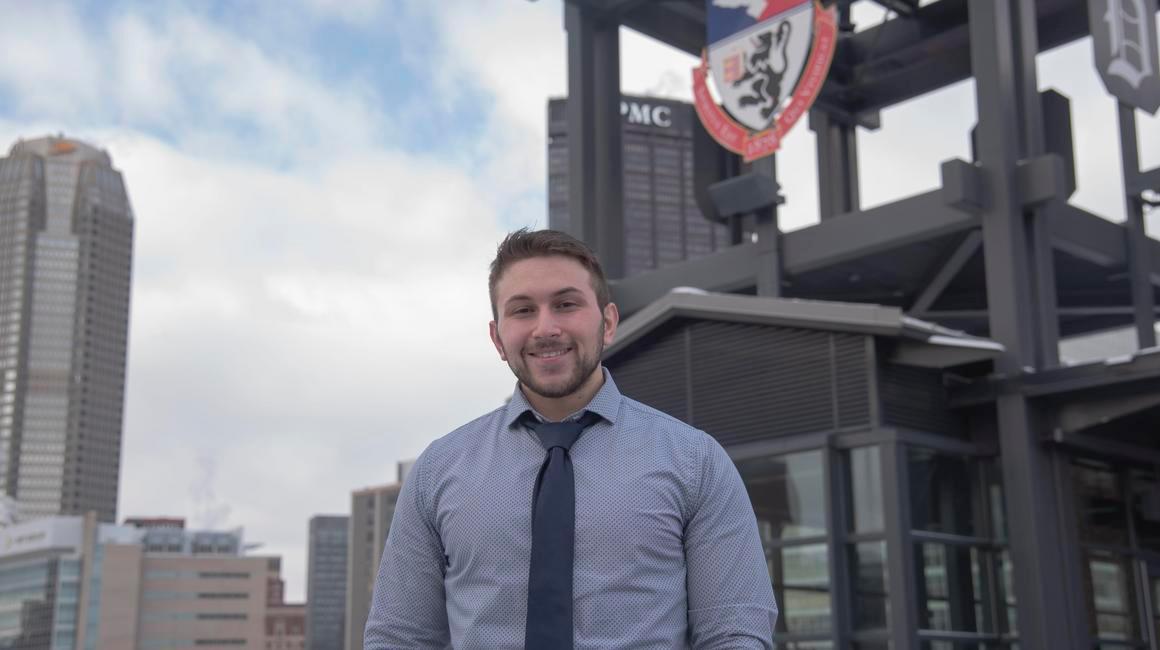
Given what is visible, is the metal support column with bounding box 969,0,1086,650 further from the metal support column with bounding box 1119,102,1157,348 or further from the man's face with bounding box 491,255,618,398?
the man's face with bounding box 491,255,618,398

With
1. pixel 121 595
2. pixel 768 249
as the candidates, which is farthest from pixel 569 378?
pixel 121 595

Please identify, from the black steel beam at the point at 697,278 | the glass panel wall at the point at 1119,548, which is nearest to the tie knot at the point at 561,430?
the glass panel wall at the point at 1119,548

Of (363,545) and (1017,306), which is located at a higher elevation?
(363,545)

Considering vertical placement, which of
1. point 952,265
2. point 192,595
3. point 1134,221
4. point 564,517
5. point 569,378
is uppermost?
point 192,595

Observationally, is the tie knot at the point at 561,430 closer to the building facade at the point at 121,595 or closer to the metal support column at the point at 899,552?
the metal support column at the point at 899,552

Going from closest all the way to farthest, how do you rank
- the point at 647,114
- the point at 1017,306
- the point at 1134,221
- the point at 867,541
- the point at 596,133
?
1. the point at 867,541
2. the point at 1017,306
3. the point at 1134,221
4. the point at 596,133
5. the point at 647,114

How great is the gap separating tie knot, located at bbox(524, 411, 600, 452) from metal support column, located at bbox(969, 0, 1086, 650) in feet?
42.1

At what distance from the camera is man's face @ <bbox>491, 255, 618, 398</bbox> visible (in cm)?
291

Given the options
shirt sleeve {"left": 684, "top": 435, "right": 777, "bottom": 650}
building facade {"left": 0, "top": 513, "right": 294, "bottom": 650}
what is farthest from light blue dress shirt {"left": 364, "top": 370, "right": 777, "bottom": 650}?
building facade {"left": 0, "top": 513, "right": 294, "bottom": 650}

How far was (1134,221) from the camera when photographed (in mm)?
18703

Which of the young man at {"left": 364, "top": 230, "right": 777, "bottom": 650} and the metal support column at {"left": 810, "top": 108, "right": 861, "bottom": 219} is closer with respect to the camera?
the young man at {"left": 364, "top": 230, "right": 777, "bottom": 650}

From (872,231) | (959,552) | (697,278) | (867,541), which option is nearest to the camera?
(867,541)

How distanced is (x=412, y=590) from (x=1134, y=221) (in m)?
17.7

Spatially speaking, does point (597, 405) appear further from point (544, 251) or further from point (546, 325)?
point (544, 251)
